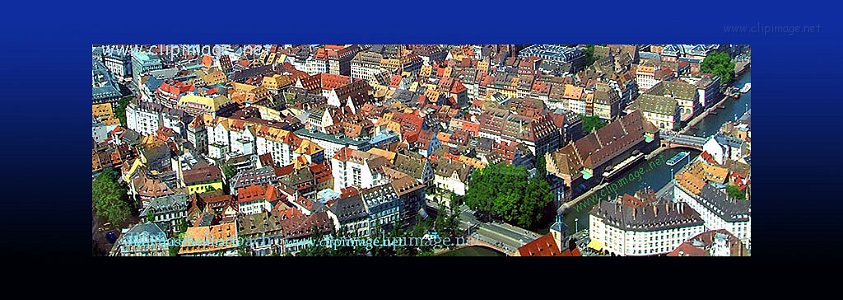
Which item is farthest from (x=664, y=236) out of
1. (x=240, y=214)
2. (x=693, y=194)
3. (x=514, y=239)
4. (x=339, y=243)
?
(x=240, y=214)

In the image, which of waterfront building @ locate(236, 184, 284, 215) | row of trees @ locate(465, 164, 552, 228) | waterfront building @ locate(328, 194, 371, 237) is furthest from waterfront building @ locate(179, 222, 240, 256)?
row of trees @ locate(465, 164, 552, 228)

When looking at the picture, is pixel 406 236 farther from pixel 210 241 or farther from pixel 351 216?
pixel 210 241

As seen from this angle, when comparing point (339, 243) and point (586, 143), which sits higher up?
point (586, 143)

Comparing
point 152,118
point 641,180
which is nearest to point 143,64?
point 152,118

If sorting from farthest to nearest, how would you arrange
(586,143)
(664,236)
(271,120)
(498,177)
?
(271,120) < (586,143) < (498,177) < (664,236)

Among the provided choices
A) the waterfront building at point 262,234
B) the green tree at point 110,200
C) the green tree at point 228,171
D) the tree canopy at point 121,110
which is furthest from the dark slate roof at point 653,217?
the tree canopy at point 121,110

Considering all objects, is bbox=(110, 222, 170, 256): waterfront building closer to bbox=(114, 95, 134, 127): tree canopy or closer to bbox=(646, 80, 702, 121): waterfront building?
bbox=(114, 95, 134, 127): tree canopy

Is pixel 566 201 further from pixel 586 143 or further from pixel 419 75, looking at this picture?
pixel 419 75
